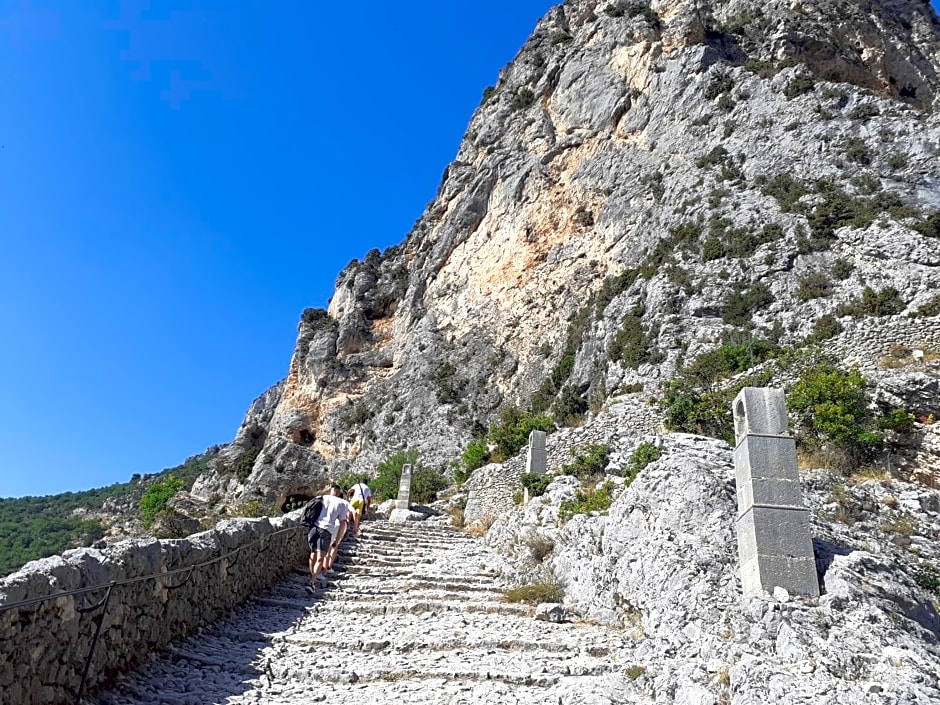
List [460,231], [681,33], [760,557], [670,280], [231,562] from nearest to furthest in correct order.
→ [760,557] < [231,562] < [670,280] < [681,33] < [460,231]

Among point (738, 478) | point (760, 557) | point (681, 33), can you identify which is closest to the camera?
point (760, 557)

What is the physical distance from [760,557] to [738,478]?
0.94 m

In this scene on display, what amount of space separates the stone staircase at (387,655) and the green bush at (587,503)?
1.64m

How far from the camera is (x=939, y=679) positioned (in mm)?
4504

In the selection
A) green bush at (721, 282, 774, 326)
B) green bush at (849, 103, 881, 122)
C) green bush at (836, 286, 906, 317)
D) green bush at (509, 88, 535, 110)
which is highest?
green bush at (509, 88, 535, 110)

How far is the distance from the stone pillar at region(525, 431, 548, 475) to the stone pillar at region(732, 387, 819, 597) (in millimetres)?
8563

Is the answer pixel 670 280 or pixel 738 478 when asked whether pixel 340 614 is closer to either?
pixel 738 478

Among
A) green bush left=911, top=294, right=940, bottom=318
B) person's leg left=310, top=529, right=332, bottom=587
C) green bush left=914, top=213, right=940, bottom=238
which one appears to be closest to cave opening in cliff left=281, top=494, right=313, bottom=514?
person's leg left=310, top=529, right=332, bottom=587

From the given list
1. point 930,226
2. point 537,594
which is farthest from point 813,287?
point 537,594

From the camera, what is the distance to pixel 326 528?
9.56 m

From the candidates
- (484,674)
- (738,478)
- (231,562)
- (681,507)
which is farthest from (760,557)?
(231,562)

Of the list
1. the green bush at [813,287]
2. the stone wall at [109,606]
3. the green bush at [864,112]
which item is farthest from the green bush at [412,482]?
the green bush at [864,112]

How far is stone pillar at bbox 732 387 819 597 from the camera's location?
5.59 metres

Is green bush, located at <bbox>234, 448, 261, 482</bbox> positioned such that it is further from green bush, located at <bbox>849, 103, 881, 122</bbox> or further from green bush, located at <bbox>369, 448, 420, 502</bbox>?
green bush, located at <bbox>849, 103, 881, 122</bbox>
